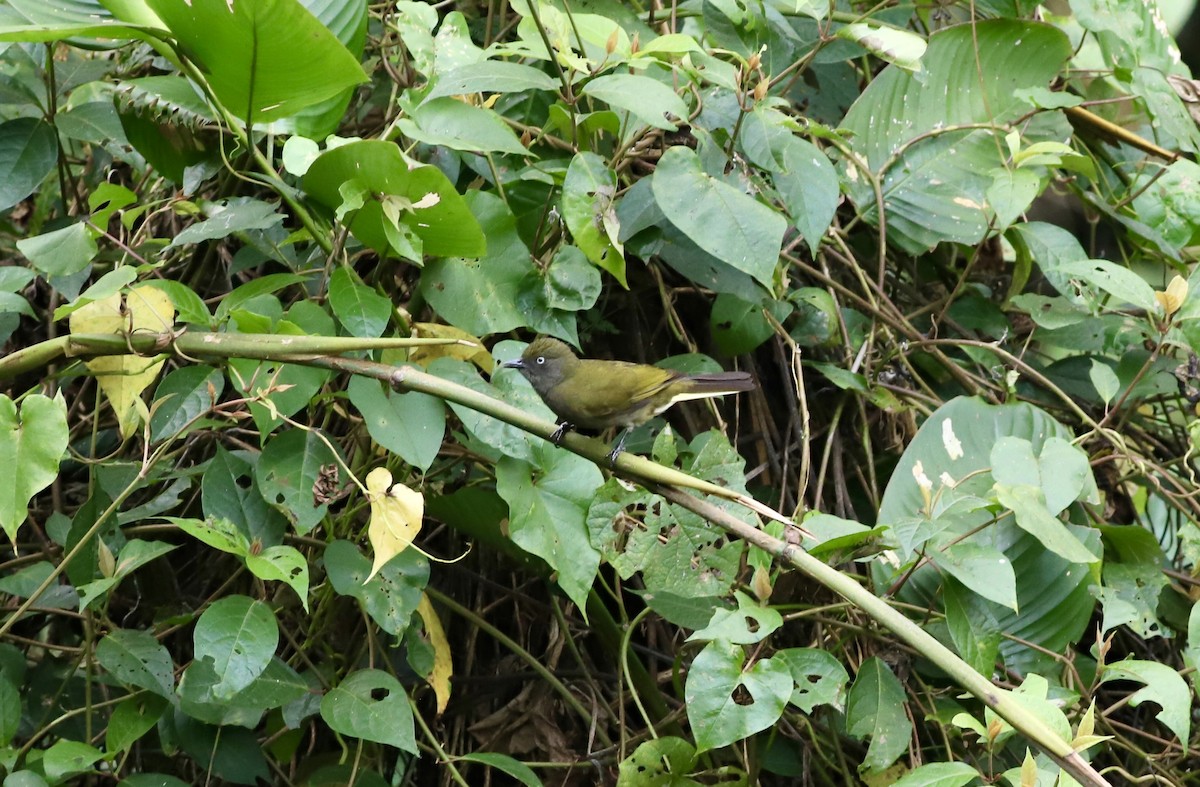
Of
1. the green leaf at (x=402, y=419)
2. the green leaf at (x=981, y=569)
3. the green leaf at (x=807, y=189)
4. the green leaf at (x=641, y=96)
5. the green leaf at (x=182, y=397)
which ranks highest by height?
the green leaf at (x=641, y=96)

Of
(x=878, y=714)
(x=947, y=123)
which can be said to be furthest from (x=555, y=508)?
(x=947, y=123)

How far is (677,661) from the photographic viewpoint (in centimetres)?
237

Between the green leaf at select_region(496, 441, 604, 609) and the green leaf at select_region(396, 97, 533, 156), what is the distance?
0.59m

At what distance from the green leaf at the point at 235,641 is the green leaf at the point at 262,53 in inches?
37.0

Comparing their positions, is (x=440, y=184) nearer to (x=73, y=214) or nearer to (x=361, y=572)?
(x=361, y=572)

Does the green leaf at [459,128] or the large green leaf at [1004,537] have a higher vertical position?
the green leaf at [459,128]

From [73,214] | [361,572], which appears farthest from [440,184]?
[73,214]

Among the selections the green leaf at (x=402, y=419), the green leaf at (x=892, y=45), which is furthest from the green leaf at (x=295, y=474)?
the green leaf at (x=892, y=45)

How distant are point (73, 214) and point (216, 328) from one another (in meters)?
1.07

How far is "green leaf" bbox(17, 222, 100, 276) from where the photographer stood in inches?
83.0

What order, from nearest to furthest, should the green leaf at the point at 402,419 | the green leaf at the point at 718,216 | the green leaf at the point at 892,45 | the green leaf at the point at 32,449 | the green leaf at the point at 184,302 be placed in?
1. the green leaf at the point at 32,449
2. the green leaf at the point at 402,419
3. the green leaf at the point at 184,302
4. the green leaf at the point at 718,216
5. the green leaf at the point at 892,45

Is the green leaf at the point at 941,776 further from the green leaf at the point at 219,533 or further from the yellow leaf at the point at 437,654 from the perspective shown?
the green leaf at the point at 219,533

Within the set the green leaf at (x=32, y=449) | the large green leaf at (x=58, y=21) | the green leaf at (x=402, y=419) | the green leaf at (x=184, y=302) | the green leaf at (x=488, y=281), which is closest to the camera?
the green leaf at (x=32, y=449)

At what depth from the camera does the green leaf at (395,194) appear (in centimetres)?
200
